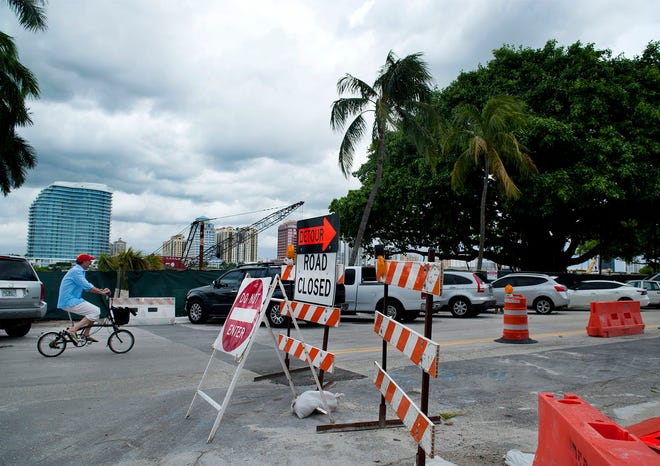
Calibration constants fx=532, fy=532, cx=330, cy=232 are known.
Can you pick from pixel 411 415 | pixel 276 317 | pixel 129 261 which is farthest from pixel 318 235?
pixel 129 261

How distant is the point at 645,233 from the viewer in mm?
35969

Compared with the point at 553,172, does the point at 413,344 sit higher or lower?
lower

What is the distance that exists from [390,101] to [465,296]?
964cm

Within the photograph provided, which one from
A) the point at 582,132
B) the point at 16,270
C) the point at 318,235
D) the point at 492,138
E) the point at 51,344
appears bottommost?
the point at 51,344

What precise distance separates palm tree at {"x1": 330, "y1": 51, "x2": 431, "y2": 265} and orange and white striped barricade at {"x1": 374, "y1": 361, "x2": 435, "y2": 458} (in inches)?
753

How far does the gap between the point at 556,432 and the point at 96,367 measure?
7.49m

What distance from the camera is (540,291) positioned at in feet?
70.8

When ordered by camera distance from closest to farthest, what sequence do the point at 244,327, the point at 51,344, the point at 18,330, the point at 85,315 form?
the point at 244,327 → the point at 51,344 → the point at 85,315 → the point at 18,330

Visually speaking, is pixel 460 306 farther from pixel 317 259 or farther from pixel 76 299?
pixel 317 259

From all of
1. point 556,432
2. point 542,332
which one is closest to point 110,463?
point 556,432

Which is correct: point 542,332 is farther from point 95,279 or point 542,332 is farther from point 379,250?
point 95,279

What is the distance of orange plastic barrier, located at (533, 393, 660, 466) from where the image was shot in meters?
2.39

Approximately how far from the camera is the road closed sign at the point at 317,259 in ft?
20.0

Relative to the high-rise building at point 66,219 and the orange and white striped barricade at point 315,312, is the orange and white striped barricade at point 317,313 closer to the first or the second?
the orange and white striped barricade at point 315,312
